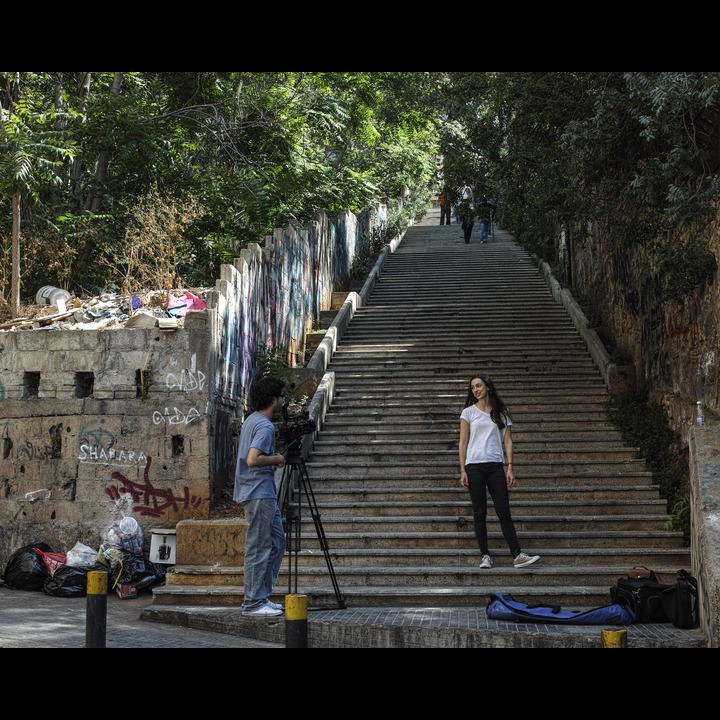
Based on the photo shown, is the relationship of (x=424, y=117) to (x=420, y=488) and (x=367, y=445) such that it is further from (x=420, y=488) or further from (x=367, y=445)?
(x=420, y=488)

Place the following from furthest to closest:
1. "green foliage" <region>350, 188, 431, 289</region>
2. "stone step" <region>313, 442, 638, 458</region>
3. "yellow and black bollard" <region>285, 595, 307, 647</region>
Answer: "green foliage" <region>350, 188, 431, 289</region> < "stone step" <region>313, 442, 638, 458</region> < "yellow and black bollard" <region>285, 595, 307, 647</region>

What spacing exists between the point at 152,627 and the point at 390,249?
736 inches

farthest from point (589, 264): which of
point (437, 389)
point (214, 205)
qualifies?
point (214, 205)

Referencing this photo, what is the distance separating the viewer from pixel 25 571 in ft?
35.2

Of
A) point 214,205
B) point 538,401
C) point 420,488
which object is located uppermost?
point 214,205

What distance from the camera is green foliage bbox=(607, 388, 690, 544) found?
35.5 ft

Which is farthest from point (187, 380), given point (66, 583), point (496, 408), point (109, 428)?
point (496, 408)

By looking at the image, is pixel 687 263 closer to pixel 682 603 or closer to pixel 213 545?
pixel 682 603

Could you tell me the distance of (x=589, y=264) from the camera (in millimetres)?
18500

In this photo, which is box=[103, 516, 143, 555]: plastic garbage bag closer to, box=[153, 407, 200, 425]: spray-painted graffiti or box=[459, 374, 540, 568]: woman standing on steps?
box=[153, 407, 200, 425]: spray-painted graffiti

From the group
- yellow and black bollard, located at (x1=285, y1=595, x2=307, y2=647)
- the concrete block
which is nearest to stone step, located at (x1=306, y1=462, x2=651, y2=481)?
the concrete block

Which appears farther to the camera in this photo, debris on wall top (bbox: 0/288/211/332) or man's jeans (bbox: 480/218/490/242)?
man's jeans (bbox: 480/218/490/242)

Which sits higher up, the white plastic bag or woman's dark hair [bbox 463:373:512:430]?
woman's dark hair [bbox 463:373:512:430]

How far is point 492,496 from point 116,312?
6048mm
